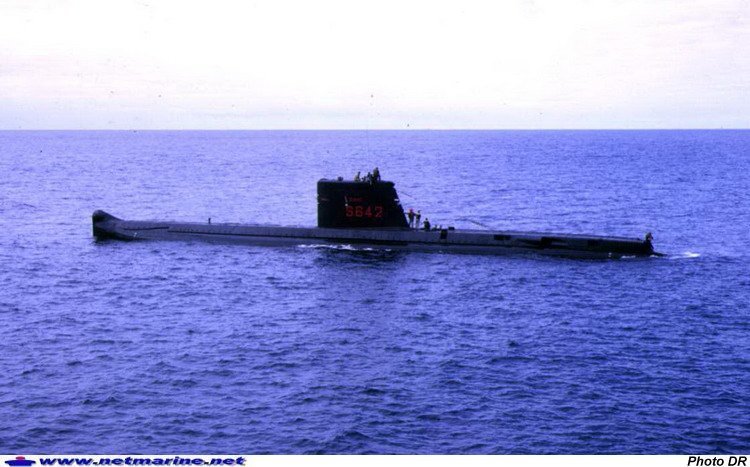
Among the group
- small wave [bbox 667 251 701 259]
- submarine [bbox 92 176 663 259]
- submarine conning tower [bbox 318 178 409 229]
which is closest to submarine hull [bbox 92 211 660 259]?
submarine [bbox 92 176 663 259]

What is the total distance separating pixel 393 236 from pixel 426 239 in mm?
2159

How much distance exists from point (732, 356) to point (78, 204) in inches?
3022

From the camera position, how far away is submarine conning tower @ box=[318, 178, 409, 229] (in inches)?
2133

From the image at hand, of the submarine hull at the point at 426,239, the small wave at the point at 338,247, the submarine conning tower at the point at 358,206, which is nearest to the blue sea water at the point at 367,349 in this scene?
the small wave at the point at 338,247

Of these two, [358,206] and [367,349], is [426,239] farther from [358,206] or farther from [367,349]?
[367,349]

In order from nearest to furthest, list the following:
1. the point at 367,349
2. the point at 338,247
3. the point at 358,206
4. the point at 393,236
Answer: the point at 367,349, the point at 393,236, the point at 358,206, the point at 338,247

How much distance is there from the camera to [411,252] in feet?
179

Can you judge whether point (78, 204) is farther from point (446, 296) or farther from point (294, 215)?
point (446, 296)

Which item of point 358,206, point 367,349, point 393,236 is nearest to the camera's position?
point 367,349

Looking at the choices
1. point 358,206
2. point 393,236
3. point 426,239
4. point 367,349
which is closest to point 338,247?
point 358,206

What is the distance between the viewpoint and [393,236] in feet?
180

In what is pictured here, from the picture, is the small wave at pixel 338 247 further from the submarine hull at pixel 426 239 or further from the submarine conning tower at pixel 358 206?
the submarine conning tower at pixel 358 206

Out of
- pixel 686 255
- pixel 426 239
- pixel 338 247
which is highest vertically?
pixel 426 239

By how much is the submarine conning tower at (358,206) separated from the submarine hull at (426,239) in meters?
0.50
